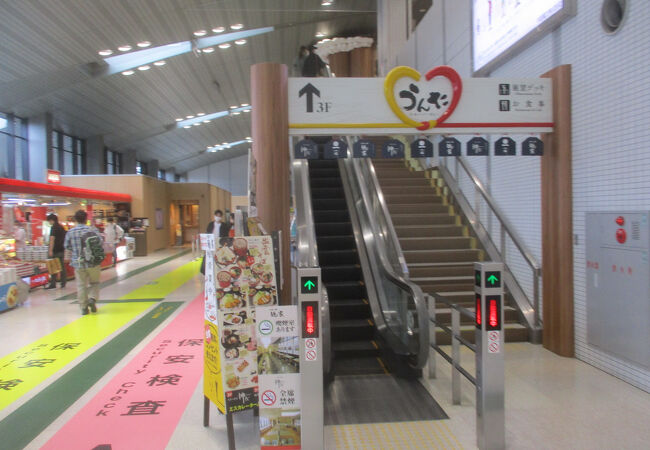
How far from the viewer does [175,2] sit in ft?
34.3

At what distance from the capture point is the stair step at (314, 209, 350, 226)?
730 cm

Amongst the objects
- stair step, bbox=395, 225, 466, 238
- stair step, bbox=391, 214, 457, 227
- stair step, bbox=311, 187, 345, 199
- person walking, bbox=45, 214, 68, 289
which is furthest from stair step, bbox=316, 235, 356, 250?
person walking, bbox=45, 214, 68, 289

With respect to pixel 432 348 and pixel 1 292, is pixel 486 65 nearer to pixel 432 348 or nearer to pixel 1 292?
pixel 432 348

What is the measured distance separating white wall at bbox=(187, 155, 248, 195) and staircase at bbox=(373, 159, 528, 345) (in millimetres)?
26047

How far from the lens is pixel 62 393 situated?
3.96 meters

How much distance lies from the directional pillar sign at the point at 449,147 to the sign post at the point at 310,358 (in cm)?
271

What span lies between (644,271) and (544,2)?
9.97ft

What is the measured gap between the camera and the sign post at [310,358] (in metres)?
2.83

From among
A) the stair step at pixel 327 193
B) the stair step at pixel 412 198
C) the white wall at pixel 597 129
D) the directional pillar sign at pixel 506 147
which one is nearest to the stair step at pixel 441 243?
the white wall at pixel 597 129

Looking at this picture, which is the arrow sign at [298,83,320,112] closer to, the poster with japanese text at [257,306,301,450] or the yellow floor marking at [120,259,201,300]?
the poster with japanese text at [257,306,301,450]

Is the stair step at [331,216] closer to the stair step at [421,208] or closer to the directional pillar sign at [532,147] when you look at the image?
the stair step at [421,208]

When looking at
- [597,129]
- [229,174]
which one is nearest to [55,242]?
[597,129]

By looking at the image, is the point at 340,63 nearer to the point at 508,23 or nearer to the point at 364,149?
the point at 508,23

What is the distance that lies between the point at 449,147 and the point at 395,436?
3.06 meters
